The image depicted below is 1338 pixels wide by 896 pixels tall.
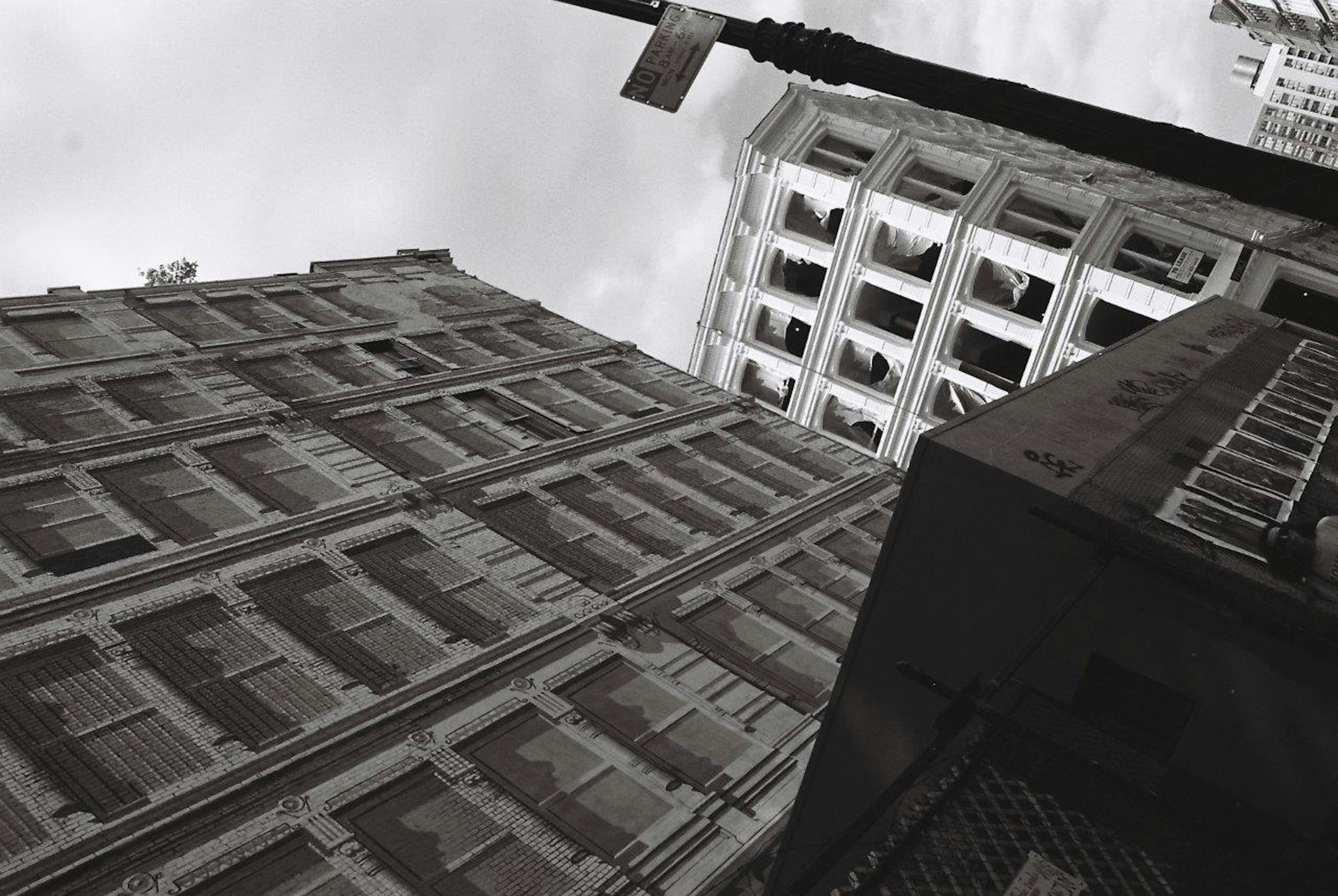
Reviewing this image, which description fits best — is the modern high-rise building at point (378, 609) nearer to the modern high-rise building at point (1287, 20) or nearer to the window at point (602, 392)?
the window at point (602, 392)

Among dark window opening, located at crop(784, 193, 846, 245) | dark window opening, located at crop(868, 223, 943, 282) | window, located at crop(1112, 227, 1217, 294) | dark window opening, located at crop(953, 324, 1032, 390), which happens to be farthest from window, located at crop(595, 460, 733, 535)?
window, located at crop(1112, 227, 1217, 294)

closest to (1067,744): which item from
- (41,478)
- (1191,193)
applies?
(41,478)

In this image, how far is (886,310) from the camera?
4434cm

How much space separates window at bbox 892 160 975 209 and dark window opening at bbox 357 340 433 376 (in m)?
20.8

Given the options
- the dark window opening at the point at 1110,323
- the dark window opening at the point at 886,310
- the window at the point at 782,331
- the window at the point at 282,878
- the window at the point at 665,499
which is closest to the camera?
the window at the point at 282,878

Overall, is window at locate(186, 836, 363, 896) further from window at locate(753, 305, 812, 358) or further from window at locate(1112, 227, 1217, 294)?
window at locate(753, 305, 812, 358)

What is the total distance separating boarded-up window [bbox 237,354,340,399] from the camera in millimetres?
30641

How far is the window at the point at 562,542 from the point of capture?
85.9ft

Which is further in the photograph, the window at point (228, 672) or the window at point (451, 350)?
the window at point (451, 350)

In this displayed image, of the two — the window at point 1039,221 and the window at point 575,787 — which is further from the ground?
the window at point 1039,221

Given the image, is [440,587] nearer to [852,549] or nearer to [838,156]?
[852,549]

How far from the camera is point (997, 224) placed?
39000 millimetres

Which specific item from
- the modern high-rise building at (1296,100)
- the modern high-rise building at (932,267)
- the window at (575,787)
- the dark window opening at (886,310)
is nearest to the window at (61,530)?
the window at (575,787)

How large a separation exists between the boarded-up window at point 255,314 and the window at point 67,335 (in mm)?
4676
